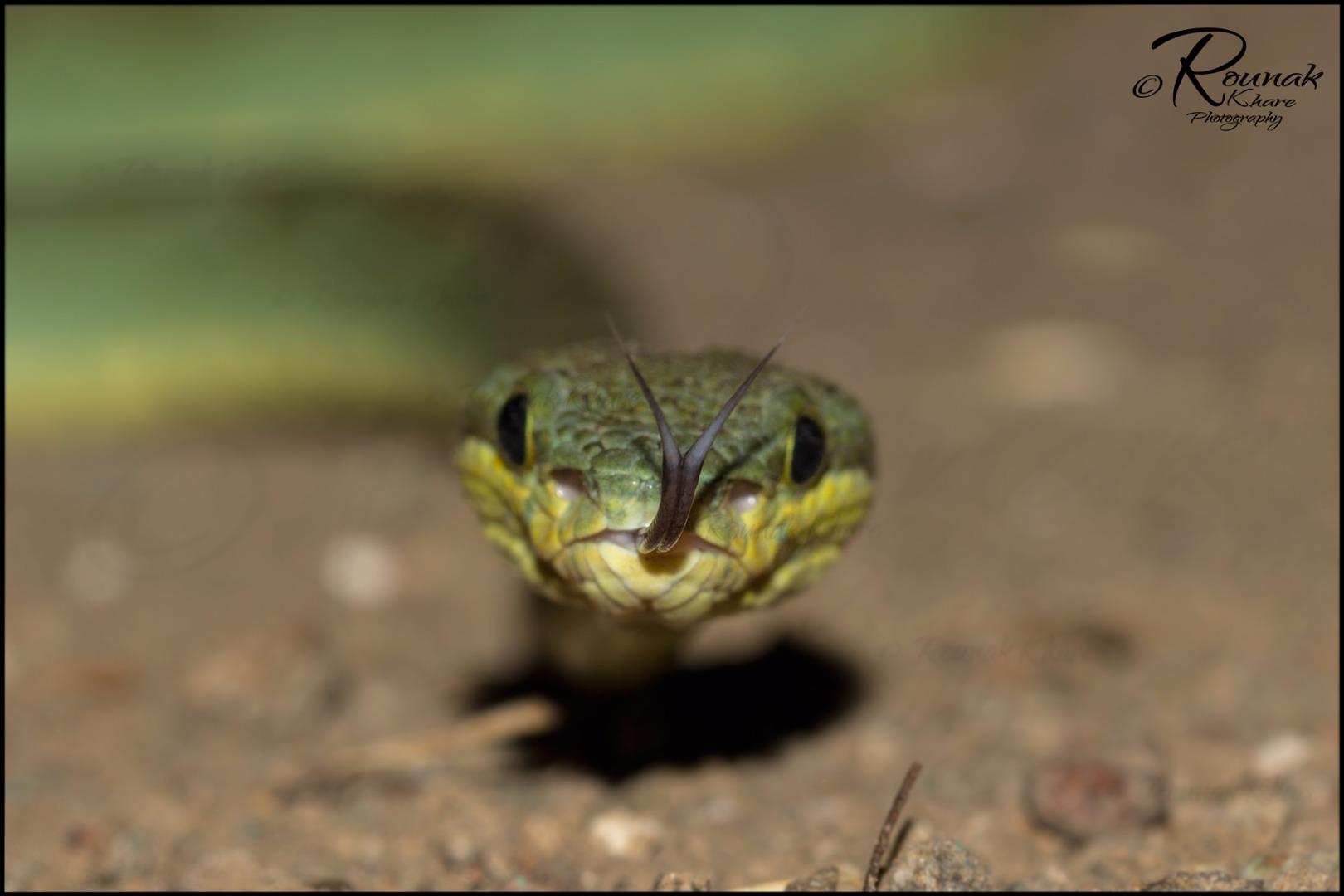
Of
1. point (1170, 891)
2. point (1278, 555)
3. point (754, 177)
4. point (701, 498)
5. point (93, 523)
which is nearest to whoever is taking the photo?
point (1170, 891)

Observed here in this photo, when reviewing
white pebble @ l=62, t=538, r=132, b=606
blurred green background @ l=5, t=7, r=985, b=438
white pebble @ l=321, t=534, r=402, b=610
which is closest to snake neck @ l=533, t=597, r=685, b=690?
white pebble @ l=321, t=534, r=402, b=610

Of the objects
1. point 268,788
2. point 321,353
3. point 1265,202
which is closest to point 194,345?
point 321,353

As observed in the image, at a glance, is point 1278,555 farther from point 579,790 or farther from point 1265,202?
point 1265,202

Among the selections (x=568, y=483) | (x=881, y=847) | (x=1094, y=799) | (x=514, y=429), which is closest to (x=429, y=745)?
(x=514, y=429)

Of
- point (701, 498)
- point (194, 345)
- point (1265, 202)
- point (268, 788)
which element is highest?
point (1265, 202)

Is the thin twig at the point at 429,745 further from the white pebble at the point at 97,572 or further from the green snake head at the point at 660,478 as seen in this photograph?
the white pebble at the point at 97,572

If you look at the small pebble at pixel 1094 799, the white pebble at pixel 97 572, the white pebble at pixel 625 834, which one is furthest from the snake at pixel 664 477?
the white pebble at pixel 97 572
